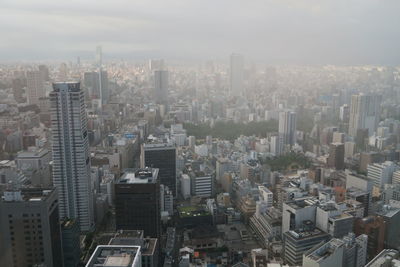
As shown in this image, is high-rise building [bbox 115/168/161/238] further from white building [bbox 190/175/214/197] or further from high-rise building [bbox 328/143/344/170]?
high-rise building [bbox 328/143/344/170]

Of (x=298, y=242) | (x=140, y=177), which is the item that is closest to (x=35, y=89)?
(x=140, y=177)

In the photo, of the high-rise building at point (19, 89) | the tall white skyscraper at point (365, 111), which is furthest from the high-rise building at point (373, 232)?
the high-rise building at point (19, 89)

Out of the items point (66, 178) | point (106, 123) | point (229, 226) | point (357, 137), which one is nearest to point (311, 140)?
point (357, 137)

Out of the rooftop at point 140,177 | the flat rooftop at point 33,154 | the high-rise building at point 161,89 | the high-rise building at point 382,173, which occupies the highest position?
the high-rise building at point 161,89

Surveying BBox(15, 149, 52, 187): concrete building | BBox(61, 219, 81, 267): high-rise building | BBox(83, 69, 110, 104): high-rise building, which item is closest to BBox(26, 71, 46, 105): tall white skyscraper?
BBox(83, 69, 110, 104): high-rise building

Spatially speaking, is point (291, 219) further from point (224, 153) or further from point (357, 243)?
point (224, 153)

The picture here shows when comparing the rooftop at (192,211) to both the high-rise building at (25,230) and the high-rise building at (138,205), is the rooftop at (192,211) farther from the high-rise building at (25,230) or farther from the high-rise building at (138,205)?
the high-rise building at (25,230)

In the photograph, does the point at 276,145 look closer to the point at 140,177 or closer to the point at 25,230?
the point at 140,177
